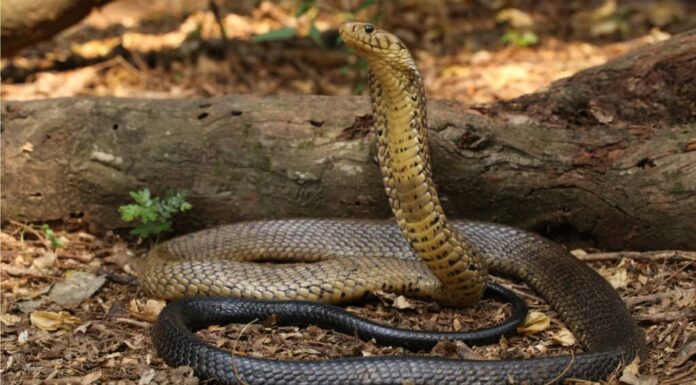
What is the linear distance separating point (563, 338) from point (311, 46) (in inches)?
248

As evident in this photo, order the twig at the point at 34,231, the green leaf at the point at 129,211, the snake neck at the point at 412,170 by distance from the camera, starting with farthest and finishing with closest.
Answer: the twig at the point at 34,231 → the green leaf at the point at 129,211 → the snake neck at the point at 412,170

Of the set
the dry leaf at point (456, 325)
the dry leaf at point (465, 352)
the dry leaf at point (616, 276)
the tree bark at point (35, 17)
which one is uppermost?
the tree bark at point (35, 17)

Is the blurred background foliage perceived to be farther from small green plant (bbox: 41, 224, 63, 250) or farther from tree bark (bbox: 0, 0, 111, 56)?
small green plant (bbox: 41, 224, 63, 250)

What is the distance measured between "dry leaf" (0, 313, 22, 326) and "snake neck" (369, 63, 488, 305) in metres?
2.56

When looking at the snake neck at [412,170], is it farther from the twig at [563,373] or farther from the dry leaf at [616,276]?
the dry leaf at [616,276]

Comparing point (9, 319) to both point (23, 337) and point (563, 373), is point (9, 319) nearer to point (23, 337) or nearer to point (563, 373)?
point (23, 337)

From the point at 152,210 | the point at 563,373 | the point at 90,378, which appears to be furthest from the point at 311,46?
the point at 563,373

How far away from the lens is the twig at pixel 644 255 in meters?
6.02

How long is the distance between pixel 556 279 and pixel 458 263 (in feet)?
3.33

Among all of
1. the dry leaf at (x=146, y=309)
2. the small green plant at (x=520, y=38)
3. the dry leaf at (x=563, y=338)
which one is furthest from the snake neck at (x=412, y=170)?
the small green plant at (x=520, y=38)

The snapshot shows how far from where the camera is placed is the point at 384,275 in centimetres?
590

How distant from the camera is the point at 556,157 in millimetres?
6578

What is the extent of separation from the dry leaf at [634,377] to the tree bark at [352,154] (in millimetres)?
1906

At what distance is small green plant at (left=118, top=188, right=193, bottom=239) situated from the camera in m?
6.57
